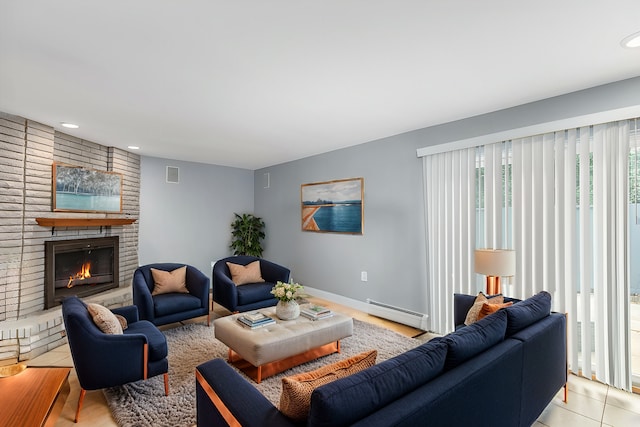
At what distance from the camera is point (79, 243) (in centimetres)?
406

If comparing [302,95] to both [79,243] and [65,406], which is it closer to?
[65,406]

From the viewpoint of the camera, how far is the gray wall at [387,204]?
2897 mm

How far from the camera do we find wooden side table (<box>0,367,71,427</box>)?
1653mm

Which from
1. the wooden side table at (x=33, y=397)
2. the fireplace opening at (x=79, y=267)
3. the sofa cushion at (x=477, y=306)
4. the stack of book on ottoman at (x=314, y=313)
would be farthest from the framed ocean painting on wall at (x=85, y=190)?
the sofa cushion at (x=477, y=306)

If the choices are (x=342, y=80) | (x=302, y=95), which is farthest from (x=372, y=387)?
(x=302, y=95)

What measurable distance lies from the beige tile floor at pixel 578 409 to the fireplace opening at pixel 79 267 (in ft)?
4.91

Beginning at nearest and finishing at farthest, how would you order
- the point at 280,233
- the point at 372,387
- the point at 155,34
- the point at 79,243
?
1. the point at 372,387
2. the point at 155,34
3. the point at 79,243
4. the point at 280,233

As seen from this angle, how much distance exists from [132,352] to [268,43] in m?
2.30

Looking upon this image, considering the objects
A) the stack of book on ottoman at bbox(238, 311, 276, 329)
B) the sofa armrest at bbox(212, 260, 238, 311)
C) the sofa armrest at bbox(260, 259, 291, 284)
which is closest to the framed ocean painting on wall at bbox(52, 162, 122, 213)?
the sofa armrest at bbox(212, 260, 238, 311)

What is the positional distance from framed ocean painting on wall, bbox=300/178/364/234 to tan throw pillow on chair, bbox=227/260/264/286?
1242 mm

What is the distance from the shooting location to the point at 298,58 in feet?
7.02

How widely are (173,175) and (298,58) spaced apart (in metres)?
4.29

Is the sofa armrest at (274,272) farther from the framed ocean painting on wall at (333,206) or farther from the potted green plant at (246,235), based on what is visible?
the potted green plant at (246,235)

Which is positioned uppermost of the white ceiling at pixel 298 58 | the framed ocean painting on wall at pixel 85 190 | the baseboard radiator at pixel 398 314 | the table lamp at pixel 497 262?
the white ceiling at pixel 298 58
